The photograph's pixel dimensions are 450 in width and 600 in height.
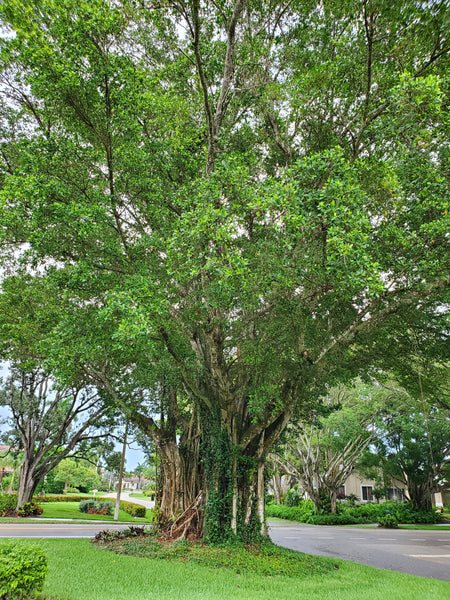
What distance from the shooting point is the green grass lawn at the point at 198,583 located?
564 centimetres

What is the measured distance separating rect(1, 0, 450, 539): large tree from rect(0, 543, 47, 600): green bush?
3.17 meters

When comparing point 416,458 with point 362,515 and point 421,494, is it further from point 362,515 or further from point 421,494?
point 362,515

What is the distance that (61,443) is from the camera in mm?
20844

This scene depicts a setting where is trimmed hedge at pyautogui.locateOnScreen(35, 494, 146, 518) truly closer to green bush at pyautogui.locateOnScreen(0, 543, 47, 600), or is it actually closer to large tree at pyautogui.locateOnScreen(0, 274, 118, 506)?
large tree at pyautogui.locateOnScreen(0, 274, 118, 506)

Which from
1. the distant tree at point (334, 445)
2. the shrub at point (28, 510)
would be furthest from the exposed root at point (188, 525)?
the distant tree at point (334, 445)

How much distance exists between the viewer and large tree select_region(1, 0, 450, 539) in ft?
22.8

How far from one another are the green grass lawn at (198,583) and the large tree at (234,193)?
2.45 m

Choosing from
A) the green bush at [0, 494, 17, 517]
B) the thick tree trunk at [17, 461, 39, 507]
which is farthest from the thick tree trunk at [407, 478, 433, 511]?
the green bush at [0, 494, 17, 517]

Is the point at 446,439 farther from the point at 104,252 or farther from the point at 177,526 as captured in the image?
the point at 104,252

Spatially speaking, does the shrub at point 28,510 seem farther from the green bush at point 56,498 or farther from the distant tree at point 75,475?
the distant tree at point 75,475

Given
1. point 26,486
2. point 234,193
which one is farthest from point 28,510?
point 234,193

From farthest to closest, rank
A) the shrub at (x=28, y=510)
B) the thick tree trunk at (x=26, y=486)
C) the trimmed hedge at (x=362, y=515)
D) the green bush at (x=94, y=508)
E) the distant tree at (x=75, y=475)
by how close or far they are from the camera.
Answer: the distant tree at (x=75, y=475) → the green bush at (x=94, y=508) → the trimmed hedge at (x=362, y=515) → the thick tree trunk at (x=26, y=486) → the shrub at (x=28, y=510)

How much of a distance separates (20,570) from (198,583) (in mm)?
3135

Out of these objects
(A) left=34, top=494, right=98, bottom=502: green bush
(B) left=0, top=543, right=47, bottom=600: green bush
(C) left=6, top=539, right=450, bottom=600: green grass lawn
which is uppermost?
(B) left=0, top=543, right=47, bottom=600: green bush
